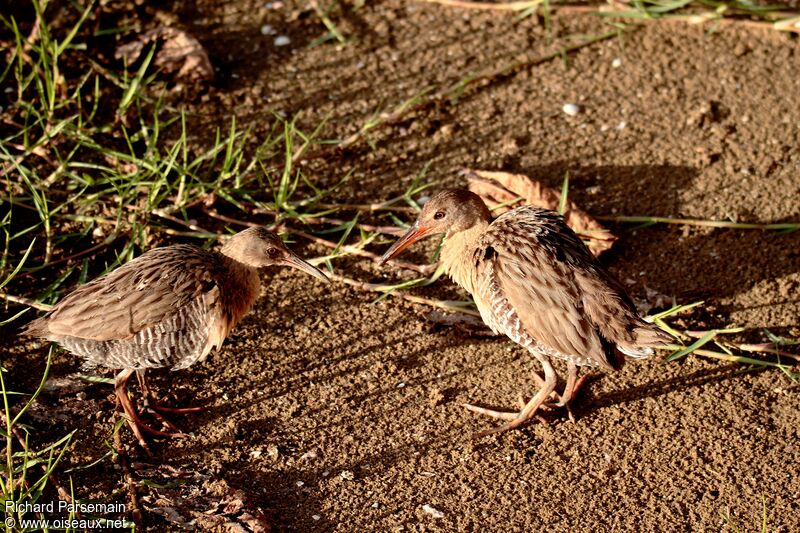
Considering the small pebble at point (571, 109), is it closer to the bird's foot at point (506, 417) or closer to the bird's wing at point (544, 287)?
the bird's wing at point (544, 287)

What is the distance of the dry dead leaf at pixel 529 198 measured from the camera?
5.38m

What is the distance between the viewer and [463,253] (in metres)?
4.93

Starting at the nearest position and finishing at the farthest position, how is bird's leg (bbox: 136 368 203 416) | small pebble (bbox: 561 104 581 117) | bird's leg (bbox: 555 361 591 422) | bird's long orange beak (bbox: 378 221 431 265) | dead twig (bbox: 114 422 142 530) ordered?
dead twig (bbox: 114 422 142 530) → bird's leg (bbox: 136 368 203 416) → bird's leg (bbox: 555 361 591 422) → bird's long orange beak (bbox: 378 221 431 265) → small pebble (bbox: 561 104 581 117)

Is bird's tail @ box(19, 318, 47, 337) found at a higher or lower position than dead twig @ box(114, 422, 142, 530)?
higher

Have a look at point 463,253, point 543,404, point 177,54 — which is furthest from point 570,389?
A: point 177,54

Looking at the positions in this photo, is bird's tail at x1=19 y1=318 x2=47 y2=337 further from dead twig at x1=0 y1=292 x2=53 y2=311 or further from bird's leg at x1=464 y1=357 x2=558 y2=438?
bird's leg at x1=464 y1=357 x2=558 y2=438

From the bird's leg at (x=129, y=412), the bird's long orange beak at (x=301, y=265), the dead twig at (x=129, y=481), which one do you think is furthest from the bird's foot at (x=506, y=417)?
the dead twig at (x=129, y=481)

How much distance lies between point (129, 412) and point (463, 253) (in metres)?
1.79

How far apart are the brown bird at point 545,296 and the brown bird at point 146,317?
119 cm

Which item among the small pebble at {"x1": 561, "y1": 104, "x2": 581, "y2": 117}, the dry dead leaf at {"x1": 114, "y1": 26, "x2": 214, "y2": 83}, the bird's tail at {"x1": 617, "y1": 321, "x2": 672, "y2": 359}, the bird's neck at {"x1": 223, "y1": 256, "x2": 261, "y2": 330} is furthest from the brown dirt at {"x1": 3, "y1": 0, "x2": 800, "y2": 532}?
the bird's tail at {"x1": 617, "y1": 321, "x2": 672, "y2": 359}

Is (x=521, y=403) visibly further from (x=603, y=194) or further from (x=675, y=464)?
(x=603, y=194)

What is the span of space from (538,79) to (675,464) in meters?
2.85

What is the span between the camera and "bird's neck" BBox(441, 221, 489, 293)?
4824 millimetres

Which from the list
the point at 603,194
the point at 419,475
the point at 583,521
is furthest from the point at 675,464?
the point at 603,194
